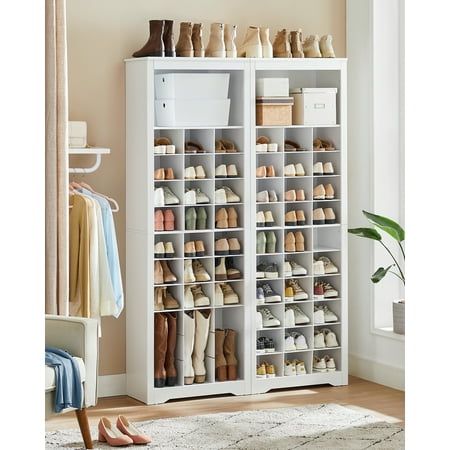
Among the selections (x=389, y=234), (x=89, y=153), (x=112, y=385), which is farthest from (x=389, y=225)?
(x=112, y=385)

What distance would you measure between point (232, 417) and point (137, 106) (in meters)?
1.77

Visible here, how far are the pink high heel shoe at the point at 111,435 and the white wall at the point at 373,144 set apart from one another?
75.2 inches

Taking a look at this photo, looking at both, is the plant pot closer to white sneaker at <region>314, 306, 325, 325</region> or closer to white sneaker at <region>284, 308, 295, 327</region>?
white sneaker at <region>314, 306, 325, 325</region>

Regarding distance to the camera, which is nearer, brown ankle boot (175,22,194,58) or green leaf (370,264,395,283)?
brown ankle boot (175,22,194,58)

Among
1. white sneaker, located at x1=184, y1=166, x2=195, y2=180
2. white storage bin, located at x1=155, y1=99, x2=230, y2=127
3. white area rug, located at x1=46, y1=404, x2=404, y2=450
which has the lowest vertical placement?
white area rug, located at x1=46, y1=404, x2=404, y2=450

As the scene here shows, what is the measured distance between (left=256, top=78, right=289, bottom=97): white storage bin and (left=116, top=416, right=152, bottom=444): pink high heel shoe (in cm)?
206

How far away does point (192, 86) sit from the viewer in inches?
203

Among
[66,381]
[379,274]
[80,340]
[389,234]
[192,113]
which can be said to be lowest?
[66,381]

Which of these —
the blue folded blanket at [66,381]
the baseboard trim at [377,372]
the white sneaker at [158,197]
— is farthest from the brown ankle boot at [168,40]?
the baseboard trim at [377,372]

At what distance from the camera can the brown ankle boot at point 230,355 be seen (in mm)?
5328

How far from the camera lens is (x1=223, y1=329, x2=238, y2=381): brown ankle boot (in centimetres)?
533

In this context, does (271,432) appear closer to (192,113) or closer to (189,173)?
(189,173)

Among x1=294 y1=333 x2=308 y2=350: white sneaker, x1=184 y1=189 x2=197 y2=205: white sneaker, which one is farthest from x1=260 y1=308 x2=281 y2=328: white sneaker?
x1=184 y1=189 x2=197 y2=205: white sneaker

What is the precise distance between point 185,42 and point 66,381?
83.8 inches
